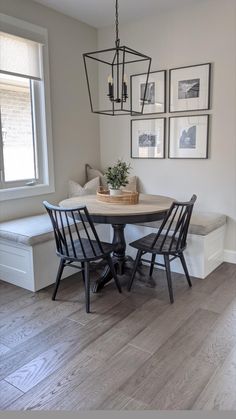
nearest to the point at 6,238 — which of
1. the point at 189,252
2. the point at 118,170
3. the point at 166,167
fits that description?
the point at 118,170

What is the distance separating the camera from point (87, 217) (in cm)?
248

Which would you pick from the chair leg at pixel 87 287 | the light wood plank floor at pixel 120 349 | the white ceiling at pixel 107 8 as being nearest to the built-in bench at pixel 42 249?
the light wood plank floor at pixel 120 349

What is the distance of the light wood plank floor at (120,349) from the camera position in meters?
1.69

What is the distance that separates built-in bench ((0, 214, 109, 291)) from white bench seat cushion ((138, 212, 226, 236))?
1.10 m

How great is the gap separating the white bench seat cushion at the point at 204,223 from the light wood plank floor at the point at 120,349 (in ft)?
1.66

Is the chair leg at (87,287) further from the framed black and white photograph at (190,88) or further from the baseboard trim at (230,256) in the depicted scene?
the framed black and white photograph at (190,88)

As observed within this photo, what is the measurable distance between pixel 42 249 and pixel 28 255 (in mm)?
130

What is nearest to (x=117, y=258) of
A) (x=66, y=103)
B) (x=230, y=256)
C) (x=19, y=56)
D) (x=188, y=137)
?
(x=230, y=256)

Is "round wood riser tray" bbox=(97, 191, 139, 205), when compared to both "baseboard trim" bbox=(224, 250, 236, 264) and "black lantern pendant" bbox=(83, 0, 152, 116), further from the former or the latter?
"black lantern pendant" bbox=(83, 0, 152, 116)

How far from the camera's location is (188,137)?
145 inches

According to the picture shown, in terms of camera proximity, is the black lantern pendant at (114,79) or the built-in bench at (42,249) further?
the black lantern pendant at (114,79)

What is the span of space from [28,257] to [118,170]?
109 cm

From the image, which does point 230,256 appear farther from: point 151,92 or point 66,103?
point 66,103

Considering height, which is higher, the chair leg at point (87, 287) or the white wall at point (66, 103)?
the white wall at point (66, 103)
